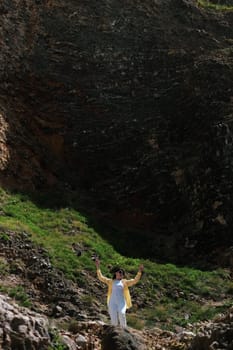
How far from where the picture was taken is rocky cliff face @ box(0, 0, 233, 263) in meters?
16.0

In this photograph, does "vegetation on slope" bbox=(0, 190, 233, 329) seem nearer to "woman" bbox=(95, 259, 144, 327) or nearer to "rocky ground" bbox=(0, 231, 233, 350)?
"rocky ground" bbox=(0, 231, 233, 350)

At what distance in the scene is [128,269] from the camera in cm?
1340

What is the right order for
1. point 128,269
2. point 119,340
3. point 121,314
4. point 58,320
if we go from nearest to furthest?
point 119,340
point 121,314
point 58,320
point 128,269

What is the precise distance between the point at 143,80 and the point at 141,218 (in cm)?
497

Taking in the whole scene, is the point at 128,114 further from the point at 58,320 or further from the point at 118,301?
the point at 118,301

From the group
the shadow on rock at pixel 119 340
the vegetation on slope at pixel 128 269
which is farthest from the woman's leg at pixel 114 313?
the vegetation on slope at pixel 128 269

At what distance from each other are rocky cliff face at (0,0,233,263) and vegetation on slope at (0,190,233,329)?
1024mm

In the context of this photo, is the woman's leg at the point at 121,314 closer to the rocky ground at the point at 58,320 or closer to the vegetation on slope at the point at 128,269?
the rocky ground at the point at 58,320

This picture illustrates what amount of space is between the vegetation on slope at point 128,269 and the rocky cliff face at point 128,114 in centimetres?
102

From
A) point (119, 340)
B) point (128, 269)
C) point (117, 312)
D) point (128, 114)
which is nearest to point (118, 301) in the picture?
point (117, 312)

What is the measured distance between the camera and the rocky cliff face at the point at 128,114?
16.0 metres

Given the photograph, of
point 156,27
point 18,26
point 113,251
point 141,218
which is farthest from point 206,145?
point 18,26

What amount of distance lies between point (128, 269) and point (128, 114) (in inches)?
246

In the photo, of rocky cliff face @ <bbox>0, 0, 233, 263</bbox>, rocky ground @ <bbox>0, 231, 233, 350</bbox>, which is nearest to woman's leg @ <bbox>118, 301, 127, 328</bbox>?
rocky ground @ <bbox>0, 231, 233, 350</bbox>
